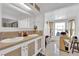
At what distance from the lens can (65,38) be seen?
80.2 inches

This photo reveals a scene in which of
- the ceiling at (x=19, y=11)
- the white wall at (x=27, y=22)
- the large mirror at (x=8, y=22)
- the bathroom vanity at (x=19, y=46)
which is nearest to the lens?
the bathroom vanity at (x=19, y=46)

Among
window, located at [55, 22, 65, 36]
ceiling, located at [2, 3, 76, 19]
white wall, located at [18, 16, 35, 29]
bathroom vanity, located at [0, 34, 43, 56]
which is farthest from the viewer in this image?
white wall, located at [18, 16, 35, 29]

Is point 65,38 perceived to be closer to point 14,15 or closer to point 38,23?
point 38,23

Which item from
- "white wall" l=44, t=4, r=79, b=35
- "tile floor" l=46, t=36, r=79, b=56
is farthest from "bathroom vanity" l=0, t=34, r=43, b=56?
"white wall" l=44, t=4, r=79, b=35

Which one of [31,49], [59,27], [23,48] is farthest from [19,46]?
[59,27]

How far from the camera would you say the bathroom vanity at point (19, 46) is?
1557 mm

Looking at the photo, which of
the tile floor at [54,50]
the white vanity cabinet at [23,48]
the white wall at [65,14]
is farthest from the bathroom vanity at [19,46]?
the white wall at [65,14]

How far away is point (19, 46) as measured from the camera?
6.16 feet

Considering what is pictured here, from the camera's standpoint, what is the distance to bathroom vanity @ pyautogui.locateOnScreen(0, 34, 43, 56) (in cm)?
156

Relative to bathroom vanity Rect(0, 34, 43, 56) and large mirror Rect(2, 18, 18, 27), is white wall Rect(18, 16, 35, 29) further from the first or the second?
bathroom vanity Rect(0, 34, 43, 56)

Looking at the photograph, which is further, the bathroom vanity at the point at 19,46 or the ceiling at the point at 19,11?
the ceiling at the point at 19,11

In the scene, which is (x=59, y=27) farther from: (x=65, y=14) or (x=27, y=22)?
(x=27, y=22)

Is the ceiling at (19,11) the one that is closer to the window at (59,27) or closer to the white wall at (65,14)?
the white wall at (65,14)

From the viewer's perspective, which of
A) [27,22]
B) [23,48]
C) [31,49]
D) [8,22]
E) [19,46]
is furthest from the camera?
[27,22]
